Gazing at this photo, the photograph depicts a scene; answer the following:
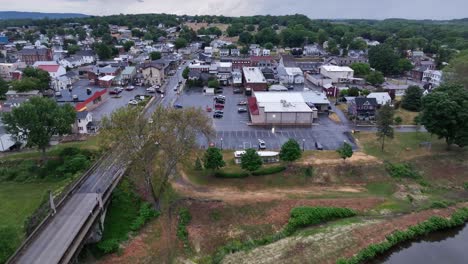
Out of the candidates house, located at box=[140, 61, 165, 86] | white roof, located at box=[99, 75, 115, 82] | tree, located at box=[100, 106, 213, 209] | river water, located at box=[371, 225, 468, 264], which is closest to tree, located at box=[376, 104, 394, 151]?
river water, located at box=[371, 225, 468, 264]

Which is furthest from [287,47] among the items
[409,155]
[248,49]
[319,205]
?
[319,205]

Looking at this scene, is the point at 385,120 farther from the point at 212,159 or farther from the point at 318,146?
the point at 212,159

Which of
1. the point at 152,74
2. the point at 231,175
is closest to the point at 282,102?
the point at 231,175

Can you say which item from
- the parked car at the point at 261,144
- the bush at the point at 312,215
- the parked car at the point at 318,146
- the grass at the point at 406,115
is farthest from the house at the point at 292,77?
the bush at the point at 312,215

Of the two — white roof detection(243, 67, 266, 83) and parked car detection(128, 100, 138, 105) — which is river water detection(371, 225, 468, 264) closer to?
Result: white roof detection(243, 67, 266, 83)

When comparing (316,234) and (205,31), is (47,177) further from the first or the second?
(205,31)

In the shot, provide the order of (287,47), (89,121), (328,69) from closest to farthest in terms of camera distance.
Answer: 1. (89,121)
2. (328,69)
3. (287,47)

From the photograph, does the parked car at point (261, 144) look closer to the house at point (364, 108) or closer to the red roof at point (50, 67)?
the house at point (364, 108)
